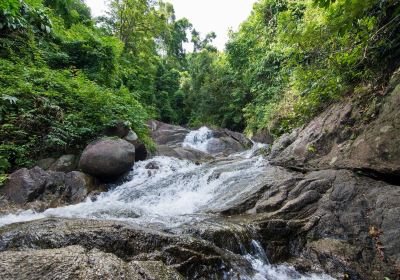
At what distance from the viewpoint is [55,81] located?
9.49 meters

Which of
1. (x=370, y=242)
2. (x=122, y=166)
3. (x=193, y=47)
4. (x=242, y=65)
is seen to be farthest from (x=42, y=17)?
(x=193, y=47)

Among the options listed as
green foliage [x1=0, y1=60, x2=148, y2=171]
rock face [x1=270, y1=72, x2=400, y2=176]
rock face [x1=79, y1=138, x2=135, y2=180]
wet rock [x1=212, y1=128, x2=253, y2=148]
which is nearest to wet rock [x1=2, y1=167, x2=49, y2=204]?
green foliage [x1=0, y1=60, x2=148, y2=171]

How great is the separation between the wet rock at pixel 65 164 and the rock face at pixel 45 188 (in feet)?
1.55

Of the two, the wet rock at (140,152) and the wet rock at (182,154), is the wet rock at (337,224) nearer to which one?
the wet rock at (140,152)

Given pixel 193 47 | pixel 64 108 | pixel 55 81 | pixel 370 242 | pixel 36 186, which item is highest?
pixel 193 47

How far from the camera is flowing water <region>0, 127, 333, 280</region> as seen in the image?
4.48m

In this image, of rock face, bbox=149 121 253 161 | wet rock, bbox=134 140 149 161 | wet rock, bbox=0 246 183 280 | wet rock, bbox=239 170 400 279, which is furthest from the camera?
rock face, bbox=149 121 253 161

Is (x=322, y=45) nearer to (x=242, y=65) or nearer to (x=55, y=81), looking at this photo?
(x=55, y=81)

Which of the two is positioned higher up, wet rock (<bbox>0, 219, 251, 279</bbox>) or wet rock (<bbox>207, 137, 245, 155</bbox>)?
wet rock (<bbox>207, 137, 245, 155</bbox>)

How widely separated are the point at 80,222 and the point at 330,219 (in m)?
4.14

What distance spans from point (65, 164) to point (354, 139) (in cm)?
770

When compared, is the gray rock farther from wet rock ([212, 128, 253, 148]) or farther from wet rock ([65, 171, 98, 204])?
wet rock ([212, 128, 253, 148])

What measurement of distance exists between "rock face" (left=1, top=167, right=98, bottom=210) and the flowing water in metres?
0.38

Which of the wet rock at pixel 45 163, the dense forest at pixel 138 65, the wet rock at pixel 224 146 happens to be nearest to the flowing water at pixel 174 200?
the wet rock at pixel 45 163
